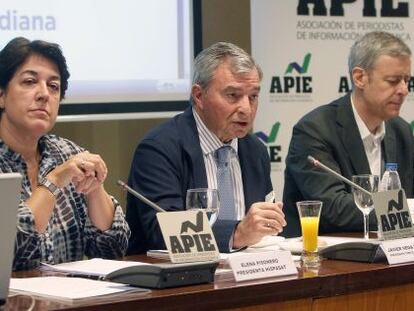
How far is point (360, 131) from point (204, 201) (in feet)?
4.60

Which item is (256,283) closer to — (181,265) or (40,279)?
(181,265)

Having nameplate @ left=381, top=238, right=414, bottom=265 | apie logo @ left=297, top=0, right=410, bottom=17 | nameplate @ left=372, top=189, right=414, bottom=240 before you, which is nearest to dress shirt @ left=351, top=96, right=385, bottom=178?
nameplate @ left=372, top=189, right=414, bottom=240

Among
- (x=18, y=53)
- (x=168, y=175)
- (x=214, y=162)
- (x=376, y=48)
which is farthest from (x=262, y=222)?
(x=376, y=48)

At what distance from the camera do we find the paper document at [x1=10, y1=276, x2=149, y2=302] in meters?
2.08

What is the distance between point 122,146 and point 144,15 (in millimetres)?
746

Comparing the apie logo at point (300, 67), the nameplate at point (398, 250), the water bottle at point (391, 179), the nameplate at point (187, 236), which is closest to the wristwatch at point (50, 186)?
the nameplate at point (187, 236)

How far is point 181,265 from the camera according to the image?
2219 mm

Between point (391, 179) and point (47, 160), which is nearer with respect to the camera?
point (47, 160)

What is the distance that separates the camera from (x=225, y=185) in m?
3.40

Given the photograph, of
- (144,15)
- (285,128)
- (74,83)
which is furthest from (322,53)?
(74,83)

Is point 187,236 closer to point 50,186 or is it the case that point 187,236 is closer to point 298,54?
point 50,186

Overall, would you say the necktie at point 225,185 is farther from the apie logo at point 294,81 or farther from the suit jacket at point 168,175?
the apie logo at point 294,81

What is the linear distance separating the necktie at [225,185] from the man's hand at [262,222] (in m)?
0.51

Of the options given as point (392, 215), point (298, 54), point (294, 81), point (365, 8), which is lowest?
point (392, 215)
